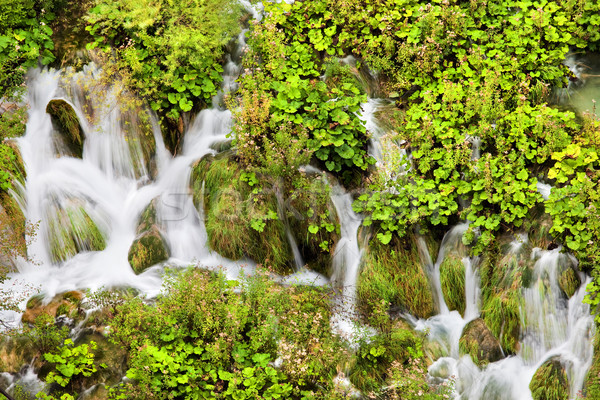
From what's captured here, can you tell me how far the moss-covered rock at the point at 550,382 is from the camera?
236 inches

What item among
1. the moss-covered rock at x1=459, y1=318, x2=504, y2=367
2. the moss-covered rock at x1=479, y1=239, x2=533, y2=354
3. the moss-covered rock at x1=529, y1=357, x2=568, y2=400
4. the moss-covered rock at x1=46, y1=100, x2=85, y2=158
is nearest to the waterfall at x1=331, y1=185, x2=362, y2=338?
the moss-covered rock at x1=459, y1=318, x2=504, y2=367

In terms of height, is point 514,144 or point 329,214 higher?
point 514,144

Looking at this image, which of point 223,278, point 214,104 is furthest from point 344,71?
point 223,278

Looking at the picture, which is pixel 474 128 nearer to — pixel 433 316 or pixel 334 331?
pixel 433 316

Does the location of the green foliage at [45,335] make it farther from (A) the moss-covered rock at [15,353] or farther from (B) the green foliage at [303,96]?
(B) the green foliage at [303,96]

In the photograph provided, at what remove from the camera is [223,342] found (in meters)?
6.00

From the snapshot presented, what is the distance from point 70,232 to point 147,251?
117cm

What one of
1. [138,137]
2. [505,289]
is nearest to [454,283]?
[505,289]

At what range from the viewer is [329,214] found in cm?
727


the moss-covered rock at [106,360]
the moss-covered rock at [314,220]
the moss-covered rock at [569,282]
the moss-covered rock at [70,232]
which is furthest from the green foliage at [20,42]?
the moss-covered rock at [569,282]

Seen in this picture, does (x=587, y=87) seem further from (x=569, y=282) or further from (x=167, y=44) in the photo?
(x=167, y=44)

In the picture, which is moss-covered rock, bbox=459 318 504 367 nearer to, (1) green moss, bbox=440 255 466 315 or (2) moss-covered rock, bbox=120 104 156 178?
(1) green moss, bbox=440 255 466 315

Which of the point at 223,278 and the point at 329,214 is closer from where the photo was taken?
the point at 223,278

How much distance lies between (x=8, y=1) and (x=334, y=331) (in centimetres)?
675
